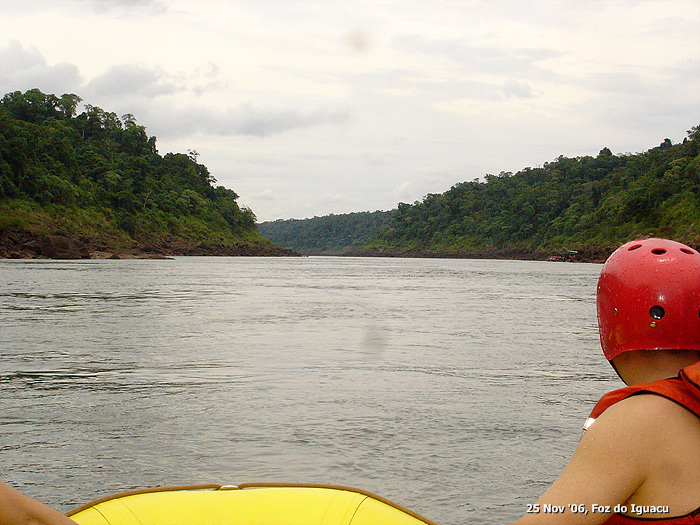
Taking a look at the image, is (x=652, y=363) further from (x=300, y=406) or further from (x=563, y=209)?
(x=563, y=209)

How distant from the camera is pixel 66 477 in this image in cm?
474

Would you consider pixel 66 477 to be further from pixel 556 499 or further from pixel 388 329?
pixel 388 329

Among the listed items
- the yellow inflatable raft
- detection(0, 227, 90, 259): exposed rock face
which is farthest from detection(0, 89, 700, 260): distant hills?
the yellow inflatable raft

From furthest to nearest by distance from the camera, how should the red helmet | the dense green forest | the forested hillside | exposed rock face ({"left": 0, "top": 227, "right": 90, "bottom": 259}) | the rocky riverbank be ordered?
the forested hillside < the dense green forest < the rocky riverbank < exposed rock face ({"left": 0, "top": 227, "right": 90, "bottom": 259}) < the red helmet

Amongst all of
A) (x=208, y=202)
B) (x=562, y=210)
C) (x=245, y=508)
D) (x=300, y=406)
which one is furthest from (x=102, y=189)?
(x=245, y=508)

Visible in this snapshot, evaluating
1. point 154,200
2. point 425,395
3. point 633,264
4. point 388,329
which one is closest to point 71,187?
point 154,200

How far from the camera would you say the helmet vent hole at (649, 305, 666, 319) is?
4.93 feet

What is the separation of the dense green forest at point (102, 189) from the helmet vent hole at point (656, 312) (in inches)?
2491

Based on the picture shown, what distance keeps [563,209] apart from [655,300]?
126m

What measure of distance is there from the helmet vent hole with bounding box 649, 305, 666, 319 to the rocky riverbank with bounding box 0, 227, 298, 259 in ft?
205

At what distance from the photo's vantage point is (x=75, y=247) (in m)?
63.4

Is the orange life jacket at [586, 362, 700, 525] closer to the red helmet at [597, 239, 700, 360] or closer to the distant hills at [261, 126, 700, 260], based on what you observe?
the red helmet at [597, 239, 700, 360]

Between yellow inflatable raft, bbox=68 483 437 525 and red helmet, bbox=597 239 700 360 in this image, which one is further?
yellow inflatable raft, bbox=68 483 437 525

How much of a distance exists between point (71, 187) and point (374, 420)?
77645 millimetres
